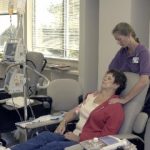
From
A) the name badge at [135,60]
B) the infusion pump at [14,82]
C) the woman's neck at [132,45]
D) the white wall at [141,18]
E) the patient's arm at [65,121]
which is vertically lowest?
the patient's arm at [65,121]

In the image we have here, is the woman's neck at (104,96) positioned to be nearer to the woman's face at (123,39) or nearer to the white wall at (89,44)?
the woman's face at (123,39)

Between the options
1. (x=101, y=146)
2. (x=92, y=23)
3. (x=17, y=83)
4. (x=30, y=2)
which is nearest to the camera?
(x=101, y=146)

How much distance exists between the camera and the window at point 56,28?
4836 millimetres

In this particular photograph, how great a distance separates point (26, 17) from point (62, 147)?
139 inches

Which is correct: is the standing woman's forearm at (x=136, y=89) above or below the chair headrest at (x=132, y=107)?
above

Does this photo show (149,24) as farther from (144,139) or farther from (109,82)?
(144,139)

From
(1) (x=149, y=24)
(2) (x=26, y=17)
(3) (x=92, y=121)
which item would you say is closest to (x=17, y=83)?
(3) (x=92, y=121)

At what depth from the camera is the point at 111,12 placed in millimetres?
3691

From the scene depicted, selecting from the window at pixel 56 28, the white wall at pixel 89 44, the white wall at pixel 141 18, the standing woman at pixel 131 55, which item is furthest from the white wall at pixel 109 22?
the window at pixel 56 28

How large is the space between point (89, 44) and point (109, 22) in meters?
0.55

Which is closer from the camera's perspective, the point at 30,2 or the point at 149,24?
the point at 149,24

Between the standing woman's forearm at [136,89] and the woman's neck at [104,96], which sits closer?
the standing woman's forearm at [136,89]

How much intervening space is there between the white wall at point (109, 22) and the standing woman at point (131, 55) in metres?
0.67

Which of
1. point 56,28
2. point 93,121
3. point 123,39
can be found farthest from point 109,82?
point 56,28
